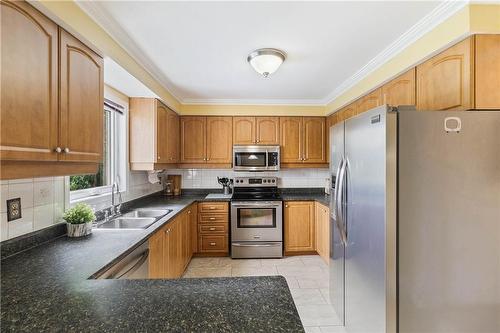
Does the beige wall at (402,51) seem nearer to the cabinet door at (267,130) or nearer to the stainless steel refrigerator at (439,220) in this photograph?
the stainless steel refrigerator at (439,220)

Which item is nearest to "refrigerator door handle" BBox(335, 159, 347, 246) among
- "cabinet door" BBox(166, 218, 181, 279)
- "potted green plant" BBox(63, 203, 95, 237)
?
"cabinet door" BBox(166, 218, 181, 279)

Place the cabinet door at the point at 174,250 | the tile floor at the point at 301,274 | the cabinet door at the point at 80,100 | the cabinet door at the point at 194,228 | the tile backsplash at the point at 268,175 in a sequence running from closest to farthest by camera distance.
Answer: the cabinet door at the point at 80,100
the tile floor at the point at 301,274
the cabinet door at the point at 174,250
the cabinet door at the point at 194,228
the tile backsplash at the point at 268,175

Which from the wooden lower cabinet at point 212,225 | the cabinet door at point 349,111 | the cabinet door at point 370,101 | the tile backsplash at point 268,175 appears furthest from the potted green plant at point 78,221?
the cabinet door at point 349,111

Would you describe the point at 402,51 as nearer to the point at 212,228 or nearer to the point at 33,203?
the point at 33,203

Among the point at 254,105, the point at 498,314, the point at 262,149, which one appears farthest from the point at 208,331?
the point at 254,105

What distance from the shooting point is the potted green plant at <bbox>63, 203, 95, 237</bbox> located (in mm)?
1740

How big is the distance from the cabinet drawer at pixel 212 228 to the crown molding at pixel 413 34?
2592mm

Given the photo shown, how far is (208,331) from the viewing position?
0.77 m

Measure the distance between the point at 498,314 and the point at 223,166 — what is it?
3.23m

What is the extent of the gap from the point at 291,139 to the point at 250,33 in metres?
2.27

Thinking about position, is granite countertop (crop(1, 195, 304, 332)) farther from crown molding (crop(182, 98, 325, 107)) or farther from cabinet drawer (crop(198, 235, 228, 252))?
crown molding (crop(182, 98, 325, 107))

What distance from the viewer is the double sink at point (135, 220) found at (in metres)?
2.32

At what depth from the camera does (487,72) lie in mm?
1483

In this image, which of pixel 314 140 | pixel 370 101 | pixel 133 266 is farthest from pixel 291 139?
pixel 133 266
